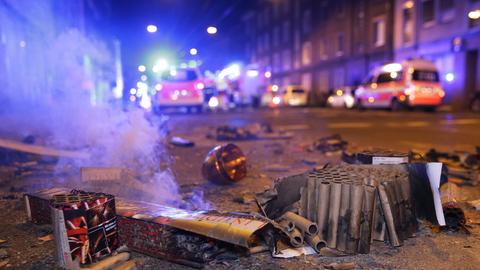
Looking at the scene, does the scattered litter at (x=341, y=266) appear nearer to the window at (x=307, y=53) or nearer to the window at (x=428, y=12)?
the window at (x=428, y=12)

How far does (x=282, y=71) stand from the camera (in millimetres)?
47812

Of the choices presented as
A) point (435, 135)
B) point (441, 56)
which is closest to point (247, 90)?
point (441, 56)

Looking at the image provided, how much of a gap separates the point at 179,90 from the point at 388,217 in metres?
14.9

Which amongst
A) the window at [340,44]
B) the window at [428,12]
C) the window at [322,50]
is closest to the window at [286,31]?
the window at [322,50]

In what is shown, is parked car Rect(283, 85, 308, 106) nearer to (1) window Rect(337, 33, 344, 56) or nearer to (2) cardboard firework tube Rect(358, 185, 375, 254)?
(1) window Rect(337, 33, 344, 56)

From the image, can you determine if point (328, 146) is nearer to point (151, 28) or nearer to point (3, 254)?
point (3, 254)

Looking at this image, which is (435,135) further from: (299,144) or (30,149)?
(30,149)

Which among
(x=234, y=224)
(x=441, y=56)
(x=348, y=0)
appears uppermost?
(x=348, y=0)

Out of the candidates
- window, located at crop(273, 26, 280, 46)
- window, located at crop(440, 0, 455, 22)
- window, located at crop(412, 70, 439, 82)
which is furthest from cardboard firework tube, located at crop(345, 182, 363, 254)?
window, located at crop(273, 26, 280, 46)

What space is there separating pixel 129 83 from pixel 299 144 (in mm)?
7785

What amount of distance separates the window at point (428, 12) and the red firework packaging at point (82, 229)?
25.9 metres

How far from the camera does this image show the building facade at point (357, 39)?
2181 centimetres

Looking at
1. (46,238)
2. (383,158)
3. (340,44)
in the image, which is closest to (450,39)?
(340,44)

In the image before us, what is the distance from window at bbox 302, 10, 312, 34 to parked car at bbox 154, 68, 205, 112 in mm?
25466
